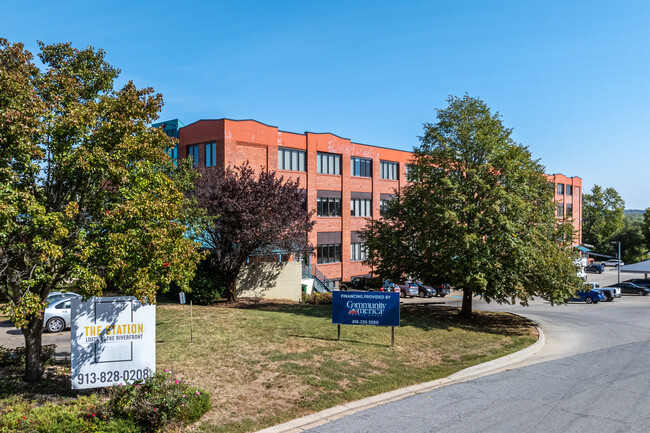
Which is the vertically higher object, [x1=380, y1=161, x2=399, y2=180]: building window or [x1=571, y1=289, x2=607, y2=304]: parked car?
[x1=380, y1=161, x2=399, y2=180]: building window

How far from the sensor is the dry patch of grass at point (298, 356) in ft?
35.5

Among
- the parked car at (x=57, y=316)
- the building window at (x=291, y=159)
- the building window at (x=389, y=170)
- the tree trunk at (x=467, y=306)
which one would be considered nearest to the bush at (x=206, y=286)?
the parked car at (x=57, y=316)

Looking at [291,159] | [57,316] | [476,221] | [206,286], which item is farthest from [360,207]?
[57,316]

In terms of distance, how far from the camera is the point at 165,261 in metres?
10.4

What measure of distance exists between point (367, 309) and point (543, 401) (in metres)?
6.67

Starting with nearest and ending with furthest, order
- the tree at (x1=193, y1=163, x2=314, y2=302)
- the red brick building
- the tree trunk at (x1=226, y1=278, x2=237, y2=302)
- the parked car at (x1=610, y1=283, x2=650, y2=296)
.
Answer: the tree at (x1=193, y1=163, x2=314, y2=302) → the tree trunk at (x1=226, y1=278, x2=237, y2=302) → the red brick building → the parked car at (x1=610, y1=283, x2=650, y2=296)

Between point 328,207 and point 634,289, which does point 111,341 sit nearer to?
point 328,207

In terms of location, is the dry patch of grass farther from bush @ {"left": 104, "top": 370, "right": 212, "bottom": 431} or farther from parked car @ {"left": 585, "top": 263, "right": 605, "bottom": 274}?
parked car @ {"left": 585, "top": 263, "right": 605, "bottom": 274}

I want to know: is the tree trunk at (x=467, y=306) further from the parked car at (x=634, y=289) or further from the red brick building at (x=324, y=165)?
the parked car at (x=634, y=289)

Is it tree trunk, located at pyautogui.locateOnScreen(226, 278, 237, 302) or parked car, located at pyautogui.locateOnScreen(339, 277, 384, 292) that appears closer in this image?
tree trunk, located at pyautogui.locateOnScreen(226, 278, 237, 302)

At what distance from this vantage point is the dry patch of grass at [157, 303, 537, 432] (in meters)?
10.8

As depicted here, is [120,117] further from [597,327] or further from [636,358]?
[597,327]

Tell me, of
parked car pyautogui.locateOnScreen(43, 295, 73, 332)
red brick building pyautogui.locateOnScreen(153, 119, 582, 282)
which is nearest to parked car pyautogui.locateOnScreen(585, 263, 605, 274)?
red brick building pyautogui.locateOnScreen(153, 119, 582, 282)

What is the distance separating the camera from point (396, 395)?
459 inches
